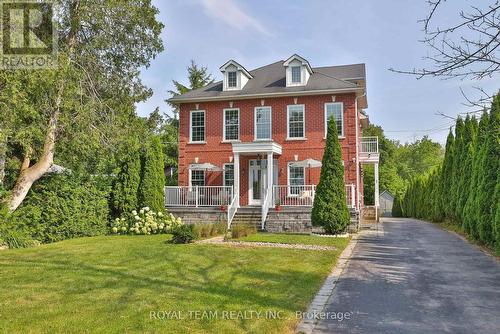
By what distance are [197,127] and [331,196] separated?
9.65m

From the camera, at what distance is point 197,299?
18.8 ft

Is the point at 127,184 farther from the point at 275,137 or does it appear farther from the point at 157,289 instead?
the point at 157,289

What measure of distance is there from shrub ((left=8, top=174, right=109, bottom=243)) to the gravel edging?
30.7 feet

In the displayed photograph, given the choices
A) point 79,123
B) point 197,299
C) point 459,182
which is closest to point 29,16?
point 79,123

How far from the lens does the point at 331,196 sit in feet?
47.4

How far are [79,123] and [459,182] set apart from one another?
15096mm

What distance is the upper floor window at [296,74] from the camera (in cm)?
2039

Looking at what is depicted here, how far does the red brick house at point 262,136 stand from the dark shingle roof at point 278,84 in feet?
0.17

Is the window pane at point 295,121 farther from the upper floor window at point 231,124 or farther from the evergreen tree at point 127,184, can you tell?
the evergreen tree at point 127,184

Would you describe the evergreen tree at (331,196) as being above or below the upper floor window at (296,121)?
below

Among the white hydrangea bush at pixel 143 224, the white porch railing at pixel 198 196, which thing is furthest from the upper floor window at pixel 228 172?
the white hydrangea bush at pixel 143 224

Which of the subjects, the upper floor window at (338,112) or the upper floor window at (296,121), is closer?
the upper floor window at (338,112)

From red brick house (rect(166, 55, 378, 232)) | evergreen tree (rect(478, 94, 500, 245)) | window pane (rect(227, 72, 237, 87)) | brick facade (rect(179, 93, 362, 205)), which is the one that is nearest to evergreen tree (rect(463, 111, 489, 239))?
evergreen tree (rect(478, 94, 500, 245))

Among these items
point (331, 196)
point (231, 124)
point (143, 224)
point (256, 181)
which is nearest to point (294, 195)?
point (256, 181)
